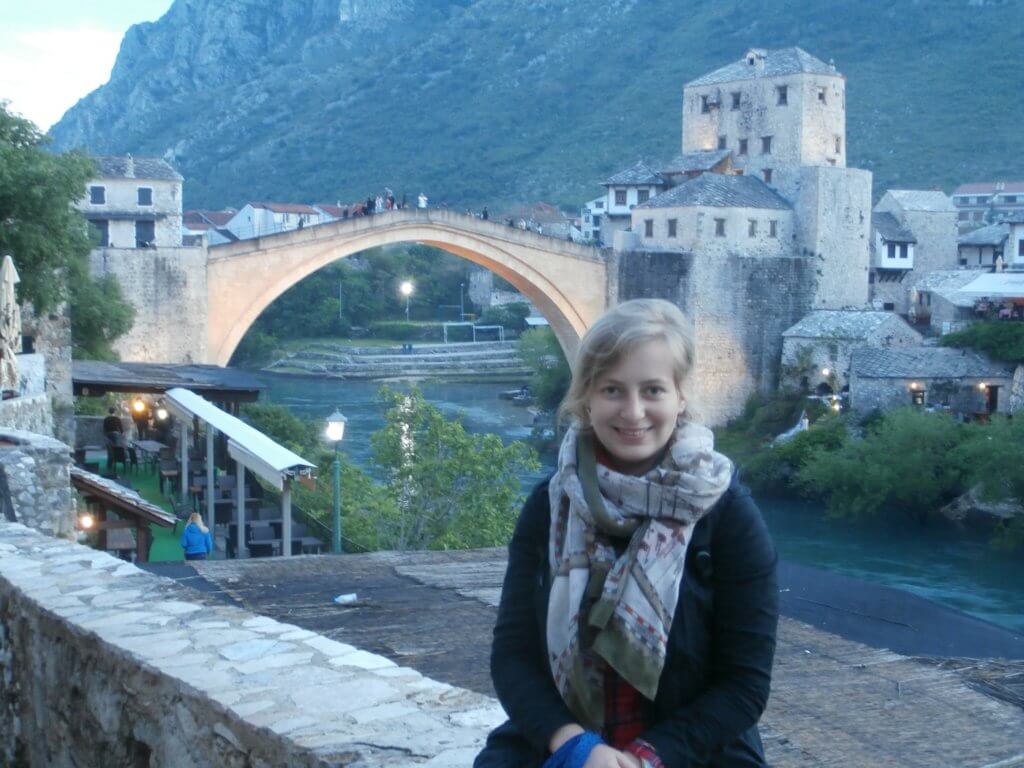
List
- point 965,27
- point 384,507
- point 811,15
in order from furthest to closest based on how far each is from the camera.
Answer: point 811,15 < point 965,27 < point 384,507

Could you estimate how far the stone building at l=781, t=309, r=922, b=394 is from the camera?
28156 mm

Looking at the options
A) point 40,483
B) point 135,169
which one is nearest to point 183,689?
point 40,483

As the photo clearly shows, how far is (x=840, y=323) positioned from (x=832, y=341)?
529 millimetres

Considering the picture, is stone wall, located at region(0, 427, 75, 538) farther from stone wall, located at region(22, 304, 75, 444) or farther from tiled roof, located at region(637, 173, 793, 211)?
tiled roof, located at region(637, 173, 793, 211)

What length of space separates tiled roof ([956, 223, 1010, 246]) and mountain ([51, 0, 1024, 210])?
1463 centimetres

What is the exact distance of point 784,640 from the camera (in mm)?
5348

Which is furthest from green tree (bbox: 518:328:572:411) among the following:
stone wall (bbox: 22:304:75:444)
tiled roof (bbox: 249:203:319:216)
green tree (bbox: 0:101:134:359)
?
green tree (bbox: 0:101:134:359)

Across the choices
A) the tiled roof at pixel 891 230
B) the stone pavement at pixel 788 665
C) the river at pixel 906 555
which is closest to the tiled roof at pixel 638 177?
the tiled roof at pixel 891 230

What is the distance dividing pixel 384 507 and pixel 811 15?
62339 mm

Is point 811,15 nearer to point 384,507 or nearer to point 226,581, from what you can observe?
point 384,507

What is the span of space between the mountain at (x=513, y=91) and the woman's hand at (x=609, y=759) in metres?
54.0

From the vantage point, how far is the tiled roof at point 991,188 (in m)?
51.6

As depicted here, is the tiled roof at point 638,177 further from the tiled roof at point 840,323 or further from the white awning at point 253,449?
the white awning at point 253,449

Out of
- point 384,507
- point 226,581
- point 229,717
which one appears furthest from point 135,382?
point 229,717
